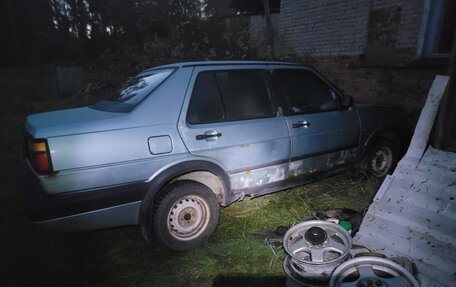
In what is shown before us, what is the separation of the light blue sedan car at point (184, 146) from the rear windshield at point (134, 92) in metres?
0.02

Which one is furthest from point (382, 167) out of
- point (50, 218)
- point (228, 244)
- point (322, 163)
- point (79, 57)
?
point (79, 57)

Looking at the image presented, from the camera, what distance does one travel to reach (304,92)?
3.78m

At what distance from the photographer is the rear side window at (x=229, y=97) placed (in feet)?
9.73

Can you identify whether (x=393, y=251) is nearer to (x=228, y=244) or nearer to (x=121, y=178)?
(x=228, y=244)

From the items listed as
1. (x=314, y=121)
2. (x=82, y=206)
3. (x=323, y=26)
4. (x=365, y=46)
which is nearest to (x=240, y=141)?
(x=314, y=121)

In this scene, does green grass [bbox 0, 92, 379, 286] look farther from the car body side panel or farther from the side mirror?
the side mirror

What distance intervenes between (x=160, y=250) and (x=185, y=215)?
1.52 feet

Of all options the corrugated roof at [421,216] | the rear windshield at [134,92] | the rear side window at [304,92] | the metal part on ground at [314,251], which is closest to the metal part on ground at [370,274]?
the metal part on ground at [314,251]

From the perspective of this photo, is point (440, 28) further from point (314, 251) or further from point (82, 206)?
point (82, 206)

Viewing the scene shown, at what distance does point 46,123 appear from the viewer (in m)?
2.56

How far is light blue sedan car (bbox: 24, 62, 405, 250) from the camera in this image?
2426mm

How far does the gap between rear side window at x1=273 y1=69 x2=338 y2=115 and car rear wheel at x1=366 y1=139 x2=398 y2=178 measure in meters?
0.99

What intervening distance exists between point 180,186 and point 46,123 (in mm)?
1245

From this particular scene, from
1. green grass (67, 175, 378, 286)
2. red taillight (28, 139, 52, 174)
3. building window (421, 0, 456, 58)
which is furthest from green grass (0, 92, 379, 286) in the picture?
building window (421, 0, 456, 58)
